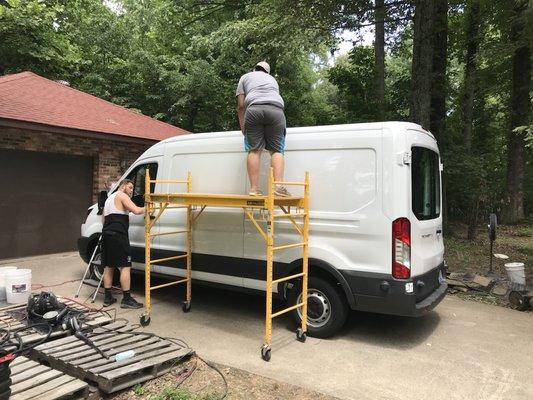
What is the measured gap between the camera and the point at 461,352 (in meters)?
4.79

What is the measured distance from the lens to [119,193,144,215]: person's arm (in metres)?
6.10

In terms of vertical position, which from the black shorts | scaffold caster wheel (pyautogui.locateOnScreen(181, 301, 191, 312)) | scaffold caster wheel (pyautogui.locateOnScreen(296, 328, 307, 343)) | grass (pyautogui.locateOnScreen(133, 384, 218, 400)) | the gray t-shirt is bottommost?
grass (pyautogui.locateOnScreen(133, 384, 218, 400))

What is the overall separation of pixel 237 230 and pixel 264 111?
5.28 ft

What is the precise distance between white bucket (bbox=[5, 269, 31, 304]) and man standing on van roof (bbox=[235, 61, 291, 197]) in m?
3.46

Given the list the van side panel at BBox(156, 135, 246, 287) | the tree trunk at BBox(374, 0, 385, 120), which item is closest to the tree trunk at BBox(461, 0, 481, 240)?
the tree trunk at BBox(374, 0, 385, 120)

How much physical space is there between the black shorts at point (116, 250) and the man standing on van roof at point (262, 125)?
2361mm

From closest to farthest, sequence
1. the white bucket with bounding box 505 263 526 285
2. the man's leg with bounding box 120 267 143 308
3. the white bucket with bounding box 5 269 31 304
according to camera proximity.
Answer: the white bucket with bounding box 5 269 31 304, the man's leg with bounding box 120 267 143 308, the white bucket with bounding box 505 263 526 285

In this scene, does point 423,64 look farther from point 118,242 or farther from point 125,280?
point 125,280

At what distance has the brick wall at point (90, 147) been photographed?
30.1 feet

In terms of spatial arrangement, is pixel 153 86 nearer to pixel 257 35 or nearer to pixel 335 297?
pixel 257 35

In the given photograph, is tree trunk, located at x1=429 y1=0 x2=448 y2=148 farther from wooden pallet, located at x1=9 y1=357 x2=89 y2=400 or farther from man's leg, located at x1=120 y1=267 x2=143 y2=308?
wooden pallet, located at x1=9 y1=357 x2=89 y2=400

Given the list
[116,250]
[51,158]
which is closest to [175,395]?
[116,250]

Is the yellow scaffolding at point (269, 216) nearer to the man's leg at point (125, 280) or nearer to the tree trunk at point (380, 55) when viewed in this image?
the man's leg at point (125, 280)

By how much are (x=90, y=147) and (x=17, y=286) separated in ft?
17.3
